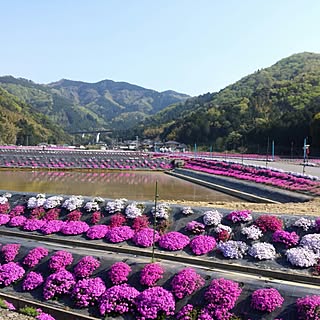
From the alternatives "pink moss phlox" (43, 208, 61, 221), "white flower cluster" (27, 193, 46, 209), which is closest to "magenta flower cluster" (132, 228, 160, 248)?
"pink moss phlox" (43, 208, 61, 221)

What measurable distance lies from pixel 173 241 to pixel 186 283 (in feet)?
10.3

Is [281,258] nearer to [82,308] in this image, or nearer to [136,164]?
[82,308]

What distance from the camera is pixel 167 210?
44.3ft

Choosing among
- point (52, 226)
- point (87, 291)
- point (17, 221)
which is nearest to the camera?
point (87, 291)

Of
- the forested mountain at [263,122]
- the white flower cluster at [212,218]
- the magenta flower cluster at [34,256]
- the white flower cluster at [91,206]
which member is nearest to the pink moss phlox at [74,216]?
the white flower cluster at [91,206]

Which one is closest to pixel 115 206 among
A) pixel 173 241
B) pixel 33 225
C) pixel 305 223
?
pixel 33 225

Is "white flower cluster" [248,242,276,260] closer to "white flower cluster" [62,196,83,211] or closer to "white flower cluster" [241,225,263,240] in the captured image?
"white flower cluster" [241,225,263,240]

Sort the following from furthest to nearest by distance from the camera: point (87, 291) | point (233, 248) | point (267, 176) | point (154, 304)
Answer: point (267, 176), point (233, 248), point (87, 291), point (154, 304)

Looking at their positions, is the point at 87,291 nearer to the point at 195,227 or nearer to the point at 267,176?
the point at 195,227

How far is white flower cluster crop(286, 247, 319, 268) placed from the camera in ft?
32.9

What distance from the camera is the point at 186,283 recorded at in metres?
8.64

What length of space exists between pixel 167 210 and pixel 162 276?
441cm

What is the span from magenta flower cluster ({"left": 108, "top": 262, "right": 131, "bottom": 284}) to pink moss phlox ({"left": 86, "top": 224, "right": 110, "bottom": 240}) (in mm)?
3113

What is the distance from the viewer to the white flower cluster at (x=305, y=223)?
11.6 m
